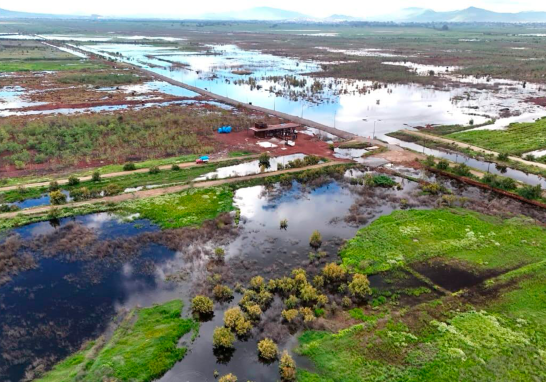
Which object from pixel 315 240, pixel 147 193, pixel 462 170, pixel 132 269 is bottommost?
pixel 132 269

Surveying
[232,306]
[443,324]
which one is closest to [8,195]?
[232,306]

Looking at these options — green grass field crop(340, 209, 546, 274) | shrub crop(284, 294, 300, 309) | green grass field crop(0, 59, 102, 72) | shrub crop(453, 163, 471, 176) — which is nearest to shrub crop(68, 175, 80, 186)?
shrub crop(284, 294, 300, 309)

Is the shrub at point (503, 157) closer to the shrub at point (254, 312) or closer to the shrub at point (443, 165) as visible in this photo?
the shrub at point (443, 165)

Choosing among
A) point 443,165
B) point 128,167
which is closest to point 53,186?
point 128,167

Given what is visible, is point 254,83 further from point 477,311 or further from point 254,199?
point 477,311

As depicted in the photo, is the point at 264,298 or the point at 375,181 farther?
the point at 375,181

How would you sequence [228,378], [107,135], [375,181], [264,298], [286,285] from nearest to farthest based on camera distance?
[228,378] → [264,298] → [286,285] → [375,181] → [107,135]

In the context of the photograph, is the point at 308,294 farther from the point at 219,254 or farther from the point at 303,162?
the point at 303,162
